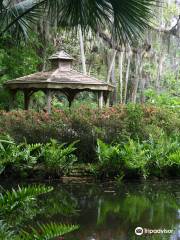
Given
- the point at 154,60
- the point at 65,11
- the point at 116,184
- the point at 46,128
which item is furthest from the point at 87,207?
the point at 154,60

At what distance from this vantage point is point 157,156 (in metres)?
12.8

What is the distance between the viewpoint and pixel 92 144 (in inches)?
539

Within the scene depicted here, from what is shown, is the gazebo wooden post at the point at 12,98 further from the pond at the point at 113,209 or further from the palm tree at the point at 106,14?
the palm tree at the point at 106,14

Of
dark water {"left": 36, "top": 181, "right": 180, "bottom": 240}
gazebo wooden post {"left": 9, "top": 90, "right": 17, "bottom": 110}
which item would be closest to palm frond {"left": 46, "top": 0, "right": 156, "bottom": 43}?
dark water {"left": 36, "top": 181, "right": 180, "bottom": 240}

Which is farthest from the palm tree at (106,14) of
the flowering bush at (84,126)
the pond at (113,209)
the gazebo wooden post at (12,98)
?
the gazebo wooden post at (12,98)

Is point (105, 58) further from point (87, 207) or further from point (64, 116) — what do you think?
point (87, 207)

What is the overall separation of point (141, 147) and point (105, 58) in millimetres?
17210

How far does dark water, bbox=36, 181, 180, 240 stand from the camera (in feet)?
23.3

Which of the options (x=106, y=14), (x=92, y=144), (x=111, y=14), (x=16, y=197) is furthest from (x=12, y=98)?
(x=16, y=197)

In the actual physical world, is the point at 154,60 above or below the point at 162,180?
above

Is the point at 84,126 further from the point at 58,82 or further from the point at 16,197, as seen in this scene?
the point at 16,197

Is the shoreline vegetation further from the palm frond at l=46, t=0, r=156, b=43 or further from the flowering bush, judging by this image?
the palm frond at l=46, t=0, r=156, b=43

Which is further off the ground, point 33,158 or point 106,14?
point 106,14

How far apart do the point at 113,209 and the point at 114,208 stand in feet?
0.32
